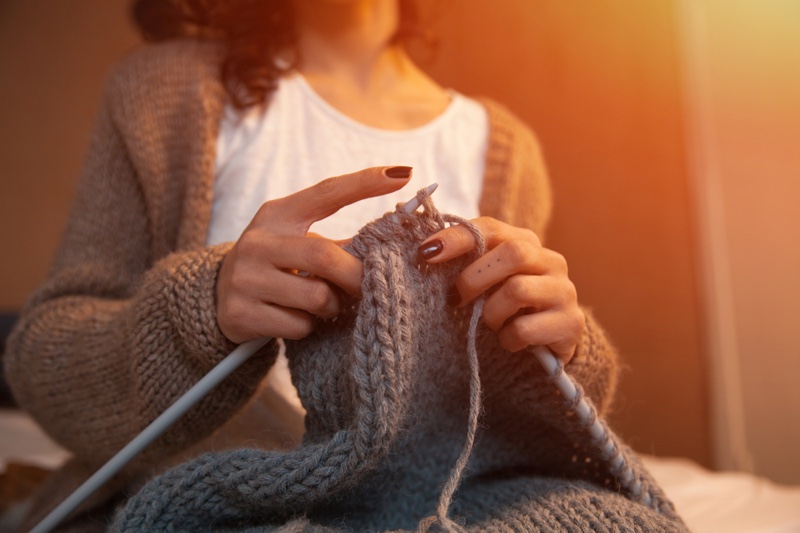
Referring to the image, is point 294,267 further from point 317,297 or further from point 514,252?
point 514,252

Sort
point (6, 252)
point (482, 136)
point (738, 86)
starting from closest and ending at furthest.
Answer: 1. point (482, 136)
2. point (738, 86)
3. point (6, 252)

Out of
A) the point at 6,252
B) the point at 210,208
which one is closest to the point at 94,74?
the point at 6,252

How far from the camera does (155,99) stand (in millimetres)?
847

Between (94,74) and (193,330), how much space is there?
5.57 ft

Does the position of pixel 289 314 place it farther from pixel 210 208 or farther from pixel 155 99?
pixel 155 99

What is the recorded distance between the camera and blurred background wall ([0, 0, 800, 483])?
1304 millimetres

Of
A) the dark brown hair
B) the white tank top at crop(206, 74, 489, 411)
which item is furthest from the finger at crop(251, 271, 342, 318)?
the dark brown hair

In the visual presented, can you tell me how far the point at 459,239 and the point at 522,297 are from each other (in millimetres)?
65

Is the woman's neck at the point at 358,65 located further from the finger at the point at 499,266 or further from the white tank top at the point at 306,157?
the finger at the point at 499,266

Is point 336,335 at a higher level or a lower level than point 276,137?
lower

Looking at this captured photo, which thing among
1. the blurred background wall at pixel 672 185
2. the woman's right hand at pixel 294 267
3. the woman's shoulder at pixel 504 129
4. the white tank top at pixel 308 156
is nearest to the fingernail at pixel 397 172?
the woman's right hand at pixel 294 267

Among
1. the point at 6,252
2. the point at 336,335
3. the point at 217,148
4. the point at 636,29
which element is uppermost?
the point at 636,29

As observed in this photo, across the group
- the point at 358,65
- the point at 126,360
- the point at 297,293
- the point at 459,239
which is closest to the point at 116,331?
the point at 126,360

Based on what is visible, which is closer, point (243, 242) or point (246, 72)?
point (243, 242)
